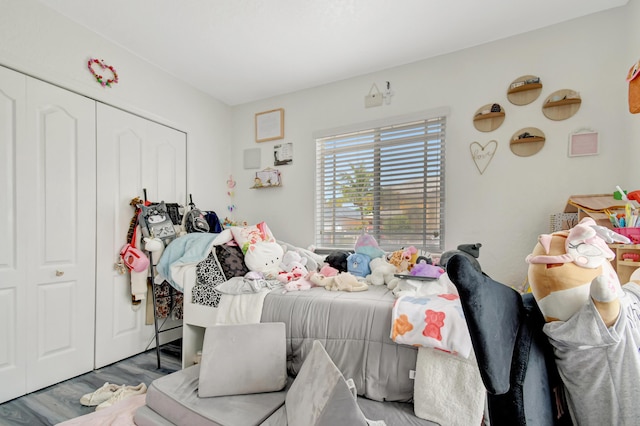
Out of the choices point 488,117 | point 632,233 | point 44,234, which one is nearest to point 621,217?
point 632,233

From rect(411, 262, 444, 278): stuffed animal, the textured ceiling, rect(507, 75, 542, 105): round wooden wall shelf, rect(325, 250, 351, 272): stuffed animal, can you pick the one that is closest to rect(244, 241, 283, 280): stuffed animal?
rect(325, 250, 351, 272): stuffed animal

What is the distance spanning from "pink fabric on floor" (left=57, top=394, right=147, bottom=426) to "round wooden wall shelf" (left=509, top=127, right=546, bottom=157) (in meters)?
2.97

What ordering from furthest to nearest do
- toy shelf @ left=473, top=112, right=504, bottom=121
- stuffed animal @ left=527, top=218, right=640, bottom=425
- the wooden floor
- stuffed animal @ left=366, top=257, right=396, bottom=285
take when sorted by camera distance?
toy shelf @ left=473, top=112, right=504, bottom=121 < stuffed animal @ left=366, top=257, right=396, bottom=285 < the wooden floor < stuffed animal @ left=527, top=218, right=640, bottom=425

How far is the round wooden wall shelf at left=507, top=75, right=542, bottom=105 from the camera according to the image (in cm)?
217

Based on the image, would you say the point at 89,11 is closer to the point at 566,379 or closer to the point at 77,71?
the point at 77,71

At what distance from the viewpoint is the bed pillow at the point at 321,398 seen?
0.92 metres

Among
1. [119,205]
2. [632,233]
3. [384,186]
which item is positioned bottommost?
[632,233]

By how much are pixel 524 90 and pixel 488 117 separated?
0.29m

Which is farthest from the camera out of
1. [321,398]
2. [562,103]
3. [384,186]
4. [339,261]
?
[384,186]

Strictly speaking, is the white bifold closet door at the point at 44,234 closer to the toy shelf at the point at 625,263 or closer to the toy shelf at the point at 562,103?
the toy shelf at the point at 625,263

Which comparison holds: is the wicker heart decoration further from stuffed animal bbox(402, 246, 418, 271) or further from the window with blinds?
stuffed animal bbox(402, 246, 418, 271)

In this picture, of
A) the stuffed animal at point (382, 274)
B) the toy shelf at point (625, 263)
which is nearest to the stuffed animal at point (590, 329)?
the toy shelf at point (625, 263)

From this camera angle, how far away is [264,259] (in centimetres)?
237

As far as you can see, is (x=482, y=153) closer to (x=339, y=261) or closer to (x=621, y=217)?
(x=621, y=217)
